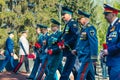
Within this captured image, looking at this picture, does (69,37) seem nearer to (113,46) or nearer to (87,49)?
(87,49)

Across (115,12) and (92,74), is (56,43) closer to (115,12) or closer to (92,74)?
(92,74)

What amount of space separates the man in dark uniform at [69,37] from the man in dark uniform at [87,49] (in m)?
0.87

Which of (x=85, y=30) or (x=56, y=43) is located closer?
(x=85, y=30)

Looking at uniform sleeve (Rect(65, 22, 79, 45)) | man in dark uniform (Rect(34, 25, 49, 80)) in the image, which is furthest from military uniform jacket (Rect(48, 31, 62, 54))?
man in dark uniform (Rect(34, 25, 49, 80))

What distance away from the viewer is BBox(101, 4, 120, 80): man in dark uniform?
726cm

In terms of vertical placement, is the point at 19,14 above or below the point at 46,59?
below

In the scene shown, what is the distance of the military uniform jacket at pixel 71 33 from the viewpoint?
10.1 metres

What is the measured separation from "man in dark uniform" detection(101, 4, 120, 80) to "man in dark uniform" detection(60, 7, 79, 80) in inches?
107

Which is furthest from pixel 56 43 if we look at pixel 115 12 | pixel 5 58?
pixel 5 58

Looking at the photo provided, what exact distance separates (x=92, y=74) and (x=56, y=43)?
7.31 ft

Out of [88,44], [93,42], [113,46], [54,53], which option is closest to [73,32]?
[54,53]

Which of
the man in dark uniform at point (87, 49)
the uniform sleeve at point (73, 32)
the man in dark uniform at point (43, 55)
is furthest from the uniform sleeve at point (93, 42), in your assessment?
the man in dark uniform at point (43, 55)

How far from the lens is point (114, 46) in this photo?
7.26 metres

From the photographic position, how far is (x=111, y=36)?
7398 mm
